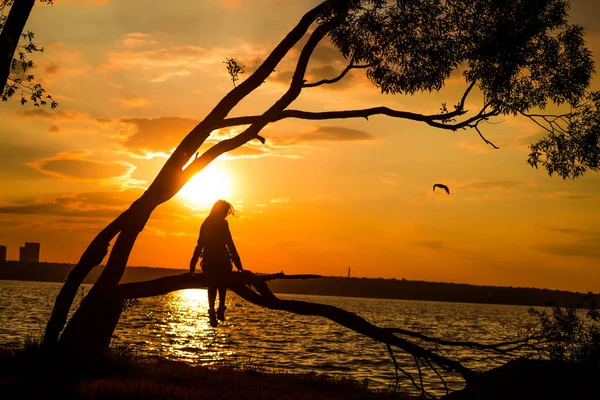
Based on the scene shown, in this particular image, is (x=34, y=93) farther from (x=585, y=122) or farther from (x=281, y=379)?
(x=585, y=122)

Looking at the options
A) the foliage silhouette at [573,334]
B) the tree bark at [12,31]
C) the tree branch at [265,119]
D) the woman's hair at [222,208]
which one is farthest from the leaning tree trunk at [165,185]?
the foliage silhouette at [573,334]

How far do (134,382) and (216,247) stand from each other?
143 inches

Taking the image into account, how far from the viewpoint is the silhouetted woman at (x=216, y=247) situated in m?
16.5

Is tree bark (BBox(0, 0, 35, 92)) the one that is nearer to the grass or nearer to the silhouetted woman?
the silhouetted woman

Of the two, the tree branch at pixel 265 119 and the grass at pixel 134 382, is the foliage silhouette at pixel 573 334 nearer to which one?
the grass at pixel 134 382

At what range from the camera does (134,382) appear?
16.4 metres

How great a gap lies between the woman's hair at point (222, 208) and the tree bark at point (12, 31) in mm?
5685

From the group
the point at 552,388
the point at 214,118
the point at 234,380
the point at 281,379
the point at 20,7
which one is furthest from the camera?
the point at 281,379

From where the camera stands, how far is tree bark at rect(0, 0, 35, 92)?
1631cm

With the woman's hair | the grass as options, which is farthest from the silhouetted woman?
the grass

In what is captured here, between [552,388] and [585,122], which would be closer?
[552,388]

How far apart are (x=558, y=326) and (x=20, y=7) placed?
18.0m

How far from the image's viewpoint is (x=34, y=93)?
1862cm

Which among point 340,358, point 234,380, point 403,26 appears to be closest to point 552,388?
point 234,380
